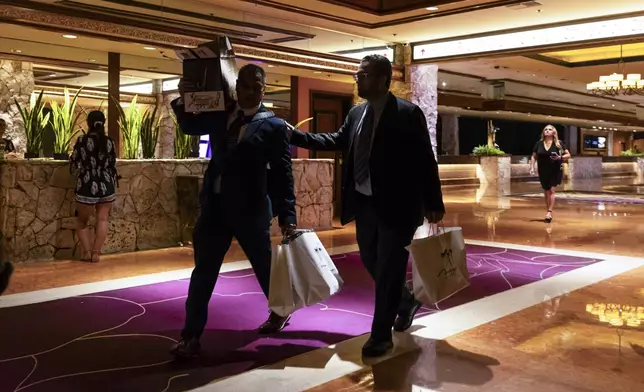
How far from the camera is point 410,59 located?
388 inches

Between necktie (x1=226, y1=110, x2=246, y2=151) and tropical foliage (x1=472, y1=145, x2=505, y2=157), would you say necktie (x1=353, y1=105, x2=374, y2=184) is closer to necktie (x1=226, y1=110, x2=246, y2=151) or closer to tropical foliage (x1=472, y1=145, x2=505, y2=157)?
necktie (x1=226, y1=110, x2=246, y2=151)

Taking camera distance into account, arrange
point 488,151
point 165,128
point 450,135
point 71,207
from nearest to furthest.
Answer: point 71,207 → point 165,128 → point 488,151 → point 450,135

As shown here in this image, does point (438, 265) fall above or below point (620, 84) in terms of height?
below

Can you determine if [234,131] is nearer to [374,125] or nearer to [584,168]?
[374,125]

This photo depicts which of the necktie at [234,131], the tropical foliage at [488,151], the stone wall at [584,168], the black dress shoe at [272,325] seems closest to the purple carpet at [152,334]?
the black dress shoe at [272,325]

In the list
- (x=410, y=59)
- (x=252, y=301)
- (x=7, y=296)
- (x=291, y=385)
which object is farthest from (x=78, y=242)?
(x=410, y=59)

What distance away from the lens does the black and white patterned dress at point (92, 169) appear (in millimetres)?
5414

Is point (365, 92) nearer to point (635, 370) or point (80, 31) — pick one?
point (635, 370)

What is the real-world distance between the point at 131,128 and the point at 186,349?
385 centimetres

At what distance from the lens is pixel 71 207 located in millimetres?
5844

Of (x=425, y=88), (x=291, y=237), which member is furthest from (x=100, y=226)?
(x=425, y=88)

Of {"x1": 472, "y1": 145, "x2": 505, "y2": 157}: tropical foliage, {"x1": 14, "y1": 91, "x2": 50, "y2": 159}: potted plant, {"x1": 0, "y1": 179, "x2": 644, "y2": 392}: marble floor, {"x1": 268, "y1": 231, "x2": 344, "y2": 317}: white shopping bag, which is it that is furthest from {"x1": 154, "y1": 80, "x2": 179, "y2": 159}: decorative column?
{"x1": 472, "y1": 145, "x2": 505, "y2": 157}: tropical foliage

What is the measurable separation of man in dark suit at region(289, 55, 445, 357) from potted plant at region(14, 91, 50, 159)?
12.5 ft

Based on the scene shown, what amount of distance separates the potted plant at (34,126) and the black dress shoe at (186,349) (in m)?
3.59
